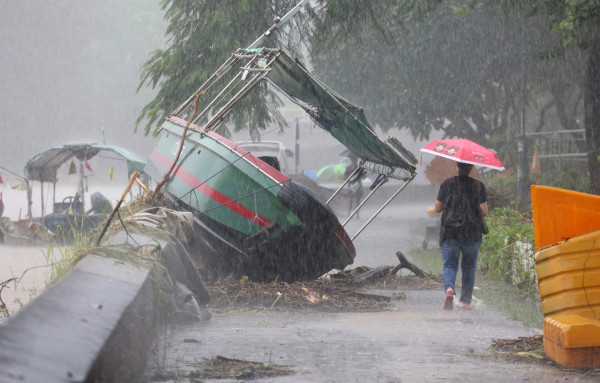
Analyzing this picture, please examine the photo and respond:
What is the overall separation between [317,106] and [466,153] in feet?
9.55

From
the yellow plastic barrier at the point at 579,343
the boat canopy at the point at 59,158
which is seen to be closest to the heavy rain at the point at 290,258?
the yellow plastic barrier at the point at 579,343

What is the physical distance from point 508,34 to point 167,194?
17.1 metres

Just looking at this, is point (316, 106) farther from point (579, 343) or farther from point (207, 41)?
point (579, 343)

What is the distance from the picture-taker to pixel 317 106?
1112cm

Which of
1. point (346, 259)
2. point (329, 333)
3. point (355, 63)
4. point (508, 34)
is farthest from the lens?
point (355, 63)

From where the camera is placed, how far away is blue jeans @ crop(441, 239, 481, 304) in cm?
892

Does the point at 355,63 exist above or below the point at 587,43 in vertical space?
above

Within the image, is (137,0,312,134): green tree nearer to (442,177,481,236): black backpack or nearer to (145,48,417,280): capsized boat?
(145,48,417,280): capsized boat

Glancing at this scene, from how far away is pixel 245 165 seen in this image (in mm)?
9461

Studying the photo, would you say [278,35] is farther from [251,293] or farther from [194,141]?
[251,293]

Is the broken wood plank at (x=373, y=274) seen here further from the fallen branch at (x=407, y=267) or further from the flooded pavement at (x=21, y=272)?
the flooded pavement at (x=21, y=272)

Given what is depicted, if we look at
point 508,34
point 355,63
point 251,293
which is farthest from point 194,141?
point 355,63

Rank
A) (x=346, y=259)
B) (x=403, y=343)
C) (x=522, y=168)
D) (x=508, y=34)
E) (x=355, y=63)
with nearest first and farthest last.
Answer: (x=403, y=343) → (x=346, y=259) → (x=522, y=168) → (x=508, y=34) → (x=355, y=63)

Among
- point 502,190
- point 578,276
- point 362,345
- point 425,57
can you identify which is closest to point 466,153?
point 578,276
